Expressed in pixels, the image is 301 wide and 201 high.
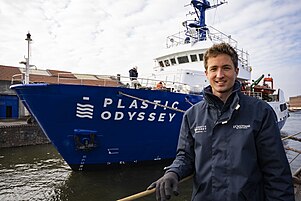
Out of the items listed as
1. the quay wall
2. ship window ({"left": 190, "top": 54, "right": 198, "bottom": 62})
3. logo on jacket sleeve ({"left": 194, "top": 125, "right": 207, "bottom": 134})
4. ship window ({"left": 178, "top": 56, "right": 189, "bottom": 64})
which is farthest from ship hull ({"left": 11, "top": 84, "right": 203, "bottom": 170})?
the quay wall

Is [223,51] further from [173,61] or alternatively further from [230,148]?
[173,61]

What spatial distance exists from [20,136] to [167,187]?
1450cm

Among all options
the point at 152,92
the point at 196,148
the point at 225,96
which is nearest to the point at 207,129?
the point at 196,148

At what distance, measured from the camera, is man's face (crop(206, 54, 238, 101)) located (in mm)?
1758

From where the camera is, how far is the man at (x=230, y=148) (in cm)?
155

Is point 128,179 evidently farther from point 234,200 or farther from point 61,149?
point 234,200

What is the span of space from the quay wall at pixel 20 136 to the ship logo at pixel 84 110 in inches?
367

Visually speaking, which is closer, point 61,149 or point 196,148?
point 196,148

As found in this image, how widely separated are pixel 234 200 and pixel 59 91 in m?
5.41

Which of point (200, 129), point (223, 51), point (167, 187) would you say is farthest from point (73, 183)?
point (223, 51)

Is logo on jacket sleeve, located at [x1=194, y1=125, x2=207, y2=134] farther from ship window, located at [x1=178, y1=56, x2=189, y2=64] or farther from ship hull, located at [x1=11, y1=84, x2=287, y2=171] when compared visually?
ship window, located at [x1=178, y1=56, x2=189, y2=64]

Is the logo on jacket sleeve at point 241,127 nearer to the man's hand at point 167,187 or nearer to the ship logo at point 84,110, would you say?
the man's hand at point 167,187

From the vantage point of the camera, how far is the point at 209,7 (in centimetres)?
1439

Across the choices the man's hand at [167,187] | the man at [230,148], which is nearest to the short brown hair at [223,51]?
the man at [230,148]
